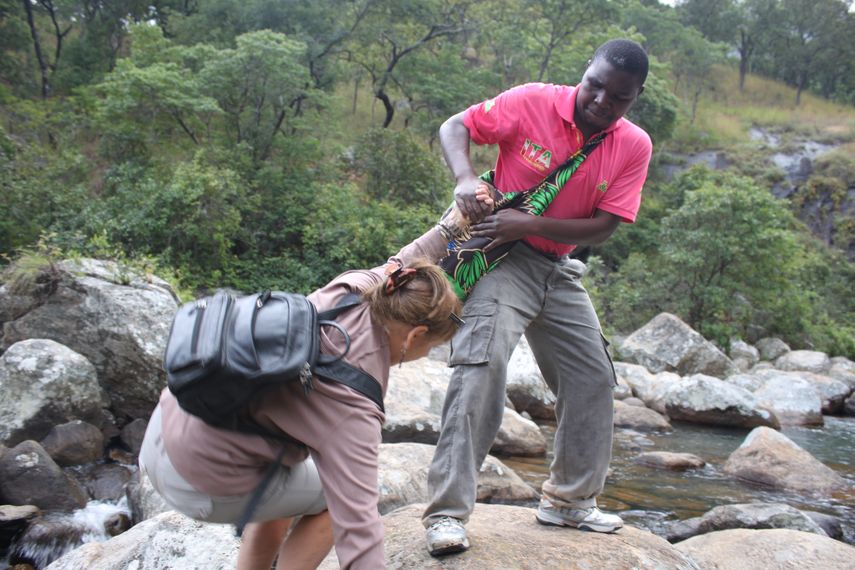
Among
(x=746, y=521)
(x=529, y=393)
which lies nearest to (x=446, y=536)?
(x=746, y=521)

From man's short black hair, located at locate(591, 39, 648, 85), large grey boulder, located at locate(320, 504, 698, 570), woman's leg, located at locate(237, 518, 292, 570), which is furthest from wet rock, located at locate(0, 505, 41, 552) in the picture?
man's short black hair, located at locate(591, 39, 648, 85)

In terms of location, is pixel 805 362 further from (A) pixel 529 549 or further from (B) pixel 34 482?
(B) pixel 34 482

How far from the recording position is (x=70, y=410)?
23.2 ft

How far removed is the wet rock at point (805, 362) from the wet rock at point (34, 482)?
16.8 metres

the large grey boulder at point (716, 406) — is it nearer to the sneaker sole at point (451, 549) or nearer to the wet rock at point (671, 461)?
the wet rock at point (671, 461)

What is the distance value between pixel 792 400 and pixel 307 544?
12266mm

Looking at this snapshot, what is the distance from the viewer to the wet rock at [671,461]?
7922mm

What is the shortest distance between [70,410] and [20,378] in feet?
1.80

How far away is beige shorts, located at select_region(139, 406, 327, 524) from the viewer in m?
2.18

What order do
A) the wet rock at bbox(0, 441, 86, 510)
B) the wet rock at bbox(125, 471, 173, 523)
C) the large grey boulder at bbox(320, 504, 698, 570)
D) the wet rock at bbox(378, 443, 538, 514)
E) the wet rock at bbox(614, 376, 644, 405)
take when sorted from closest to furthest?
the large grey boulder at bbox(320, 504, 698, 570)
the wet rock at bbox(378, 443, 538, 514)
the wet rock at bbox(125, 471, 173, 523)
the wet rock at bbox(0, 441, 86, 510)
the wet rock at bbox(614, 376, 644, 405)

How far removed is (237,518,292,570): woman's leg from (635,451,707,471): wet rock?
20.5 ft

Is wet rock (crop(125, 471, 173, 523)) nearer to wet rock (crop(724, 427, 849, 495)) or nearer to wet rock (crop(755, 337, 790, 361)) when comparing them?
wet rock (crop(724, 427, 849, 495))

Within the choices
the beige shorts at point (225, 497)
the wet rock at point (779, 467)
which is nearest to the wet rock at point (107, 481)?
the beige shorts at point (225, 497)

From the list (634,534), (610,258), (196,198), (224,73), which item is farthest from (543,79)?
(634,534)
